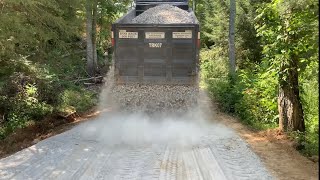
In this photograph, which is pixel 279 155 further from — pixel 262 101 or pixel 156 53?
pixel 156 53

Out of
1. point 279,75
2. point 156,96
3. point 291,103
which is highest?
point 279,75

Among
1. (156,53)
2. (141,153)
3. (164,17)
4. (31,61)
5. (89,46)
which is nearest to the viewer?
(141,153)

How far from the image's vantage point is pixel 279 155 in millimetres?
8602

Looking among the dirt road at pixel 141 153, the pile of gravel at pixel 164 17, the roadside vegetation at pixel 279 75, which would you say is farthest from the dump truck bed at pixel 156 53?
the roadside vegetation at pixel 279 75

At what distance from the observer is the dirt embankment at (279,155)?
737cm

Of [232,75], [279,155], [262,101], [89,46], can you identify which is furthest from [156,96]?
[89,46]

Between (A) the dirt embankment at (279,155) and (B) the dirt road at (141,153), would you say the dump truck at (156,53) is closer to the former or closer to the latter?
(B) the dirt road at (141,153)

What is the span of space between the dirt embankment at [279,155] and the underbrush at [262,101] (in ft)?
1.15

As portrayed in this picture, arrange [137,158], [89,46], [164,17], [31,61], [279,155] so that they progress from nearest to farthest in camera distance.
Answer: [137,158], [279,155], [164,17], [31,61], [89,46]

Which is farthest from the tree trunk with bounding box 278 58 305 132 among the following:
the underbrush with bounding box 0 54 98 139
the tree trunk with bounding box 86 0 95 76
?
the tree trunk with bounding box 86 0 95 76

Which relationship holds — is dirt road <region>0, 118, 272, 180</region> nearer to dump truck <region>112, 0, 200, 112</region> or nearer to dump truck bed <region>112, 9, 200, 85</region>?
dump truck <region>112, 0, 200, 112</region>

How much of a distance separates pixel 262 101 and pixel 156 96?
3.44 meters

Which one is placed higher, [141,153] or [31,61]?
[31,61]

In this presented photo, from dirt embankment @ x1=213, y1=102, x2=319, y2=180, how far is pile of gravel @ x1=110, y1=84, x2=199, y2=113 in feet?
5.86
